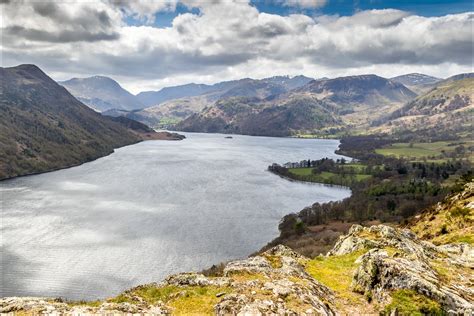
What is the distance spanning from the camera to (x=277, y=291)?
903 inches

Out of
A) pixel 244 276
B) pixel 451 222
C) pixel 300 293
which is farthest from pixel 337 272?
pixel 451 222

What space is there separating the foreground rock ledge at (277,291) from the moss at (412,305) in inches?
15.3

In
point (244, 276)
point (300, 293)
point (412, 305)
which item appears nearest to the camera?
point (412, 305)

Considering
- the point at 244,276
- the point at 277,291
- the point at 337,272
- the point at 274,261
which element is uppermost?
the point at 277,291

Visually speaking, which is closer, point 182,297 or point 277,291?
point 277,291

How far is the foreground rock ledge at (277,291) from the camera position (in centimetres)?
2116

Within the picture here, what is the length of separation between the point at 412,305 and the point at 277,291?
8.30 metres

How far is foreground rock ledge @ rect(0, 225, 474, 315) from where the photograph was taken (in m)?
21.2

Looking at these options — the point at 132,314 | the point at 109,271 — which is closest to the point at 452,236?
the point at 132,314

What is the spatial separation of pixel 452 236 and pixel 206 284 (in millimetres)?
37904

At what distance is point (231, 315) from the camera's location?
20.9m

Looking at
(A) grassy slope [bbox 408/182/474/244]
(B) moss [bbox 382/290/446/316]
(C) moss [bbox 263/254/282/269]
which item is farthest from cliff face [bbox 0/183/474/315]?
(A) grassy slope [bbox 408/182/474/244]

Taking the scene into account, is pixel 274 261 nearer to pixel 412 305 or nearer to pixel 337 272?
pixel 337 272

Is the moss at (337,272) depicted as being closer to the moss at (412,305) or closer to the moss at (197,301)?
the moss at (412,305)
